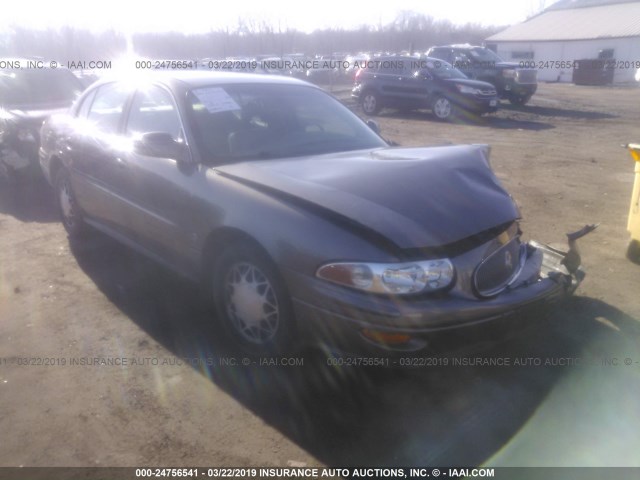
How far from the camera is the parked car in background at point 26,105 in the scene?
8008 millimetres

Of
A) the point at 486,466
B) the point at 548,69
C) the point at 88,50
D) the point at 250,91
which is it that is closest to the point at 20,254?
the point at 250,91

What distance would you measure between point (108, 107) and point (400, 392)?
11.8 feet

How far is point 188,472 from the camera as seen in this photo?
2.81 meters

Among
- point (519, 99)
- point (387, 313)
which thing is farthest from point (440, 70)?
point (387, 313)

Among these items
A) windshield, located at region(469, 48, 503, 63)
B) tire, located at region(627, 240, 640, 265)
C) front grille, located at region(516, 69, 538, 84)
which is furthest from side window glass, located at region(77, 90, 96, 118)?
windshield, located at region(469, 48, 503, 63)

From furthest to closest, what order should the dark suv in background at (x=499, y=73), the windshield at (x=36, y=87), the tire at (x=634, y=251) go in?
the dark suv in background at (x=499, y=73) < the windshield at (x=36, y=87) < the tire at (x=634, y=251)

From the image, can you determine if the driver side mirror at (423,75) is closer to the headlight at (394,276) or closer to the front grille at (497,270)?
the front grille at (497,270)

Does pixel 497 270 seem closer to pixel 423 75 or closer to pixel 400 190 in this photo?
pixel 400 190

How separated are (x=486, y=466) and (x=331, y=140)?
2.58 m

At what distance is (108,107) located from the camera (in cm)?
526

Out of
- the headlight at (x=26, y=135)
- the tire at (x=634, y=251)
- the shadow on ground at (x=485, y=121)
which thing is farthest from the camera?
the shadow on ground at (x=485, y=121)

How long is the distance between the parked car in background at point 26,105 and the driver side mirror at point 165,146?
4807mm

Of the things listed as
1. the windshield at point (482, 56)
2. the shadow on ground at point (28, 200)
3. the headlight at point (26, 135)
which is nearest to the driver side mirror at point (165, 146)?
the shadow on ground at point (28, 200)

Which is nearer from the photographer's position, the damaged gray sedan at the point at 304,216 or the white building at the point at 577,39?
the damaged gray sedan at the point at 304,216
